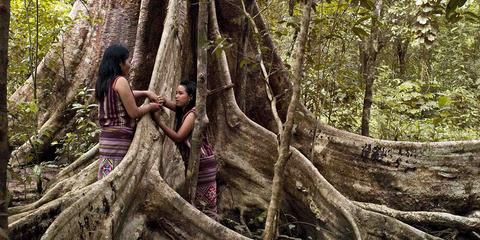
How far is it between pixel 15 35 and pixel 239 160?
383cm

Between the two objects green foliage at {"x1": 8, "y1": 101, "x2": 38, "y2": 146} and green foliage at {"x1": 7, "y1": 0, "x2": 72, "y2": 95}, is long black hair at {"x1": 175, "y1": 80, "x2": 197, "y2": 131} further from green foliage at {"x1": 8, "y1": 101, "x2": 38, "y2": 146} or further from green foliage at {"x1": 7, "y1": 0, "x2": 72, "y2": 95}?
green foliage at {"x1": 7, "y1": 0, "x2": 72, "y2": 95}

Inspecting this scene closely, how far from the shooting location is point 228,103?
5.27 m

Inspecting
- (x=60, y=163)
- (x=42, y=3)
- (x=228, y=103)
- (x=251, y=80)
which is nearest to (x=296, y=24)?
(x=228, y=103)

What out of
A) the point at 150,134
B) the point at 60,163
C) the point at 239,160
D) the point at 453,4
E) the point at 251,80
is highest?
the point at 453,4

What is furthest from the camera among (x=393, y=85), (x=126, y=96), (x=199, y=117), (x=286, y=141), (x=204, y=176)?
(x=393, y=85)

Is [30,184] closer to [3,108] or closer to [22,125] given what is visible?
[22,125]

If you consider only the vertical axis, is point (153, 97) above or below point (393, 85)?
below

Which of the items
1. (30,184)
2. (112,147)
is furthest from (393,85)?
(112,147)

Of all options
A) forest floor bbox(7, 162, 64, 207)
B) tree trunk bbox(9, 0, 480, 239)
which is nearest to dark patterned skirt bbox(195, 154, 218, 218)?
tree trunk bbox(9, 0, 480, 239)

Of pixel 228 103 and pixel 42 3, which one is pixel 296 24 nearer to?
pixel 228 103

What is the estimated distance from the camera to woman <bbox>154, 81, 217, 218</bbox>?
4.11 meters

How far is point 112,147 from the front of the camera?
3887mm

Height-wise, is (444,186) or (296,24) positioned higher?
(296,24)

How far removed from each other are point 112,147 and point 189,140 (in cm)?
74
